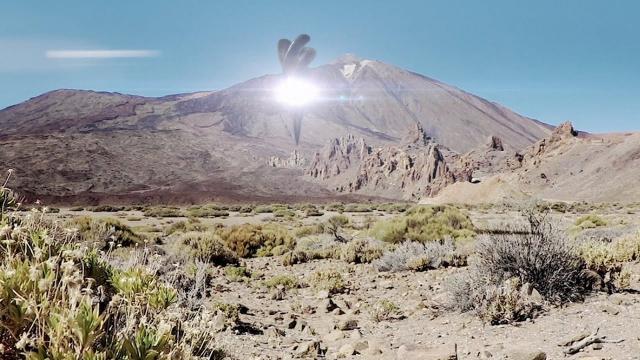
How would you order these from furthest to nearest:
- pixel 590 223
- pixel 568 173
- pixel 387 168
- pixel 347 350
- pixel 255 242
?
pixel 387 168, pixel 568 173, pixel 590 223, pixel 255 242, pixel 347 350

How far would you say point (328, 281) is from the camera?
8.93m

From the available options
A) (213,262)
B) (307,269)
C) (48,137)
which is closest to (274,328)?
(307,269)

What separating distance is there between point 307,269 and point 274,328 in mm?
4960

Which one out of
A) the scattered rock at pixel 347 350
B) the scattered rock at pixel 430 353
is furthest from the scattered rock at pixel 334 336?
the scattered rock at pixel 430 353

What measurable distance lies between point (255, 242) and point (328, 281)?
5.78 m

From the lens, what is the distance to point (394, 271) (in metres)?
9.96

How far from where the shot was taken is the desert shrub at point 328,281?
8656 mm

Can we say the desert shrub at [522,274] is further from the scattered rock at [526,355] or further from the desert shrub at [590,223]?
the desert shrub at [590,223]

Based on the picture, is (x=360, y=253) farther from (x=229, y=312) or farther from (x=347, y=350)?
(x=347, y=350)

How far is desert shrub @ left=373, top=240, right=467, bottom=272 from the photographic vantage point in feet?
32.2

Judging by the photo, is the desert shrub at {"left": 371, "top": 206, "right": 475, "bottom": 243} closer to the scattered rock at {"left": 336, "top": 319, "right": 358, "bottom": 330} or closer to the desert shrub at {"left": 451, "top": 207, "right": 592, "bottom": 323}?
the desert shrub at {"left": 451, "top": 207, "right": 592, "bottom": 323}

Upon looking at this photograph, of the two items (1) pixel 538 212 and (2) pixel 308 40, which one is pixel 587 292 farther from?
(2) pixel 308 40

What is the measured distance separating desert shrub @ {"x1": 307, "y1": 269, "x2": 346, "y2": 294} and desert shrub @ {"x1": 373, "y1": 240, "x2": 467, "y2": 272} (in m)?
1.20

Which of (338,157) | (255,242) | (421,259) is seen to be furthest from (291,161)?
(421,259)
